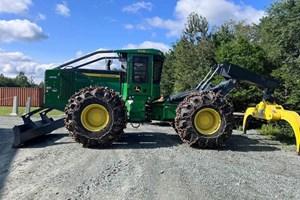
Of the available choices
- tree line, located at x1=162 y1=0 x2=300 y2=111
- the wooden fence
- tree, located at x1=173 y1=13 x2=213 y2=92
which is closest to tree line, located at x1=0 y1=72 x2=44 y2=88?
the wooden fence

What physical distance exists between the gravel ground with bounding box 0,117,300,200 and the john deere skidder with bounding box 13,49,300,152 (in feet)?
1.39

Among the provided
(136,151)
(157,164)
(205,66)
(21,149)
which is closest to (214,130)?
(136,151)

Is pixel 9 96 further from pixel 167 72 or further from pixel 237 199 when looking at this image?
pixel 237 199

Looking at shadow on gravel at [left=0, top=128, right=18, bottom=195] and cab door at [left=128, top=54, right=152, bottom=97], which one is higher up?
cab door at [left=128, top=54, right=152, bottom=97]

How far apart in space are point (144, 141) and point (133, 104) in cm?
116

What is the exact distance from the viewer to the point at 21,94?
4231 centimetres

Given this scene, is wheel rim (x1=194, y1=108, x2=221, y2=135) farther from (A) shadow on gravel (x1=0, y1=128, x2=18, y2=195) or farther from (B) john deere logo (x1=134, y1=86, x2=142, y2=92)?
(A) shadow on gravel (x1=0, y1=128, x2=18, y2=195)

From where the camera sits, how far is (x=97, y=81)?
11.8 meters

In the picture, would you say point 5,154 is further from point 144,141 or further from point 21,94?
point 21,94

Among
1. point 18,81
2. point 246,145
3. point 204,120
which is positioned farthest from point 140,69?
point 18,81

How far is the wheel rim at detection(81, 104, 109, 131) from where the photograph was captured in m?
9.88

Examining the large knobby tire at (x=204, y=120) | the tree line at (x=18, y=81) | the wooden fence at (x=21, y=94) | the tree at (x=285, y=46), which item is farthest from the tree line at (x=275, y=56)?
the tree line at (x=18, y=81)

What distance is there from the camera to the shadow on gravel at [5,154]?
713cm

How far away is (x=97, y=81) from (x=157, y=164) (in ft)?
16.2
